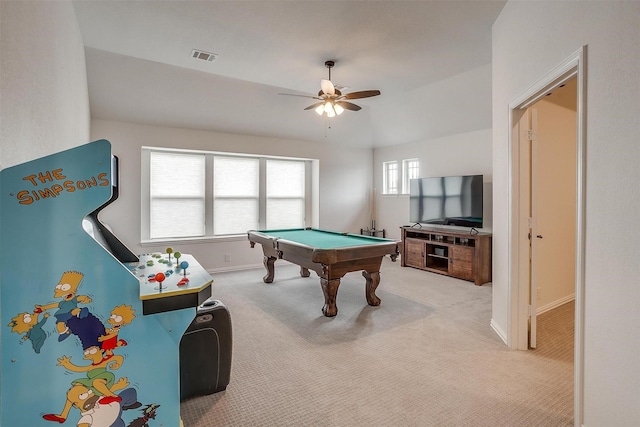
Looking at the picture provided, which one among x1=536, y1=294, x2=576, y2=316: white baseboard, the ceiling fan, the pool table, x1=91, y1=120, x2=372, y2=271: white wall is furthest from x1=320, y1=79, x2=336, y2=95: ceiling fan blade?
x1=536, y1=294, x2=576, y2=316: white baseboard

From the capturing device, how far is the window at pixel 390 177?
7059 millimetres

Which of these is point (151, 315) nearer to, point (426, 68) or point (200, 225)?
point (426, 68)

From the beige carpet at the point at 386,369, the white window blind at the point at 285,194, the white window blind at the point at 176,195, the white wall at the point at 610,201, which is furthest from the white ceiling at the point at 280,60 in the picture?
the beige carpet at the point at 386,369

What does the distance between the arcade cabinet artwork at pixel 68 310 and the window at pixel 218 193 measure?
434cm

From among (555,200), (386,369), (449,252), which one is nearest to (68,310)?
(386,369)

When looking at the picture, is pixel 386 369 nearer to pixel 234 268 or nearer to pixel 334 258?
pixel 334 258

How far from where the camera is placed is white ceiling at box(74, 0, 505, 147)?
9.04 ft

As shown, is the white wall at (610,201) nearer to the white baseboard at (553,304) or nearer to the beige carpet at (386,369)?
the beige carpet at (386,369)

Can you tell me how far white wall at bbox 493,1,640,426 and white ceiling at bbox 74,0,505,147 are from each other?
143 cm

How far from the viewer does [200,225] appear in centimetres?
559

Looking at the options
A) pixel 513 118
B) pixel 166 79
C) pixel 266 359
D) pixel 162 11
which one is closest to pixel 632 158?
pixel 513 118

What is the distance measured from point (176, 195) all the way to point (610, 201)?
5.47m

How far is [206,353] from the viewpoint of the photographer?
202 cm

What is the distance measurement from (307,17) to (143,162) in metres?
3.70
